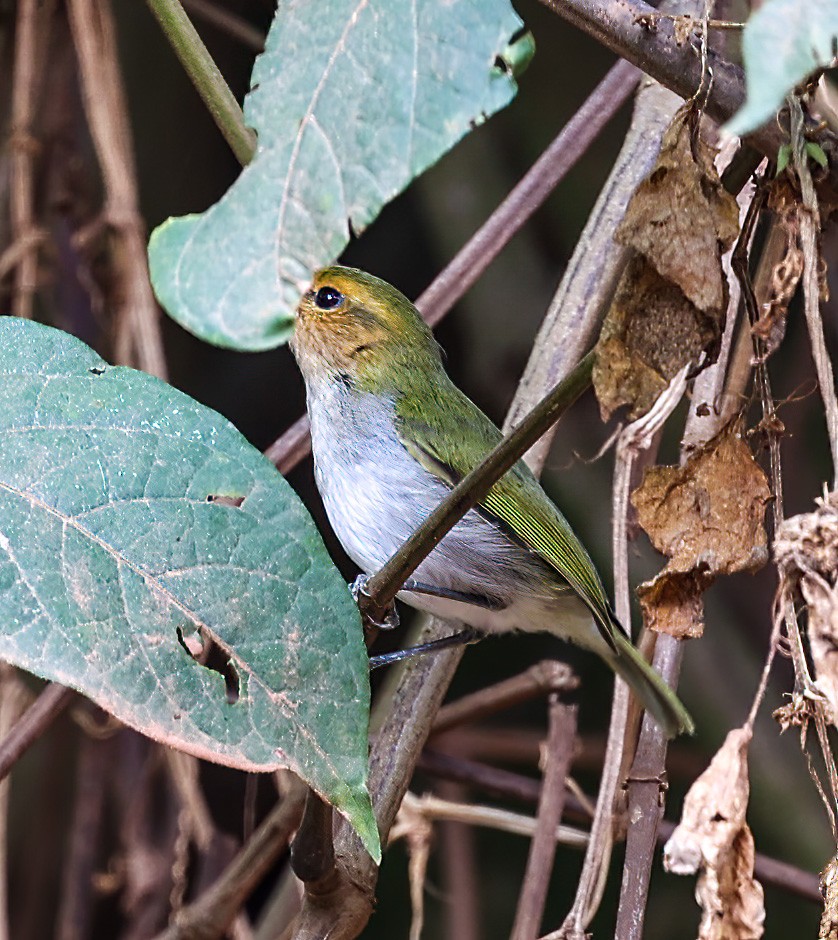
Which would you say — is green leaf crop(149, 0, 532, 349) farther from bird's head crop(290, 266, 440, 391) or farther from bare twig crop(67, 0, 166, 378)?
bare twig crop(67, 0, 166, 378)

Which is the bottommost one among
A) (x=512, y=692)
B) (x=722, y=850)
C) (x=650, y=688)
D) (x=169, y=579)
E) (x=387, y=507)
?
(x=512, y=692)

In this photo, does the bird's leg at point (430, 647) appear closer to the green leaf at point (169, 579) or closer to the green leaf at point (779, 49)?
the green leaf at point (169, 579)

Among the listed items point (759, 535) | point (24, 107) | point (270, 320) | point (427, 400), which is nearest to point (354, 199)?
point (270, 320)

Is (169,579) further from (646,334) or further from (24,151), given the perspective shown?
(24,151)

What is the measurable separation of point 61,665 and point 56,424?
0.25 meters

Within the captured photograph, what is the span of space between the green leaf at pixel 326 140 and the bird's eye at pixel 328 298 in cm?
105

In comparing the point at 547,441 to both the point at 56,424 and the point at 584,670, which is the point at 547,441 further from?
the point at 584,670

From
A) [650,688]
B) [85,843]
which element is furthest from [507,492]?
[85,843]

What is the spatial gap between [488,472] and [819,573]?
0.99 ft

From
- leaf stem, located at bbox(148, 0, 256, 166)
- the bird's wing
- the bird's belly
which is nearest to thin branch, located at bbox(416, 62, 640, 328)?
the bird's wing

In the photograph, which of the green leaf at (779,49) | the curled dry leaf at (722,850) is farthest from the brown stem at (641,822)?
the green leaf at (779,49)

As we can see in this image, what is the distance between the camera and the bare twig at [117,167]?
2.38 meters

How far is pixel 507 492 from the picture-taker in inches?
74.5

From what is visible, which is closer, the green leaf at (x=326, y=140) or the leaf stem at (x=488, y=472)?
the green leaf at (x=326, y=140)
